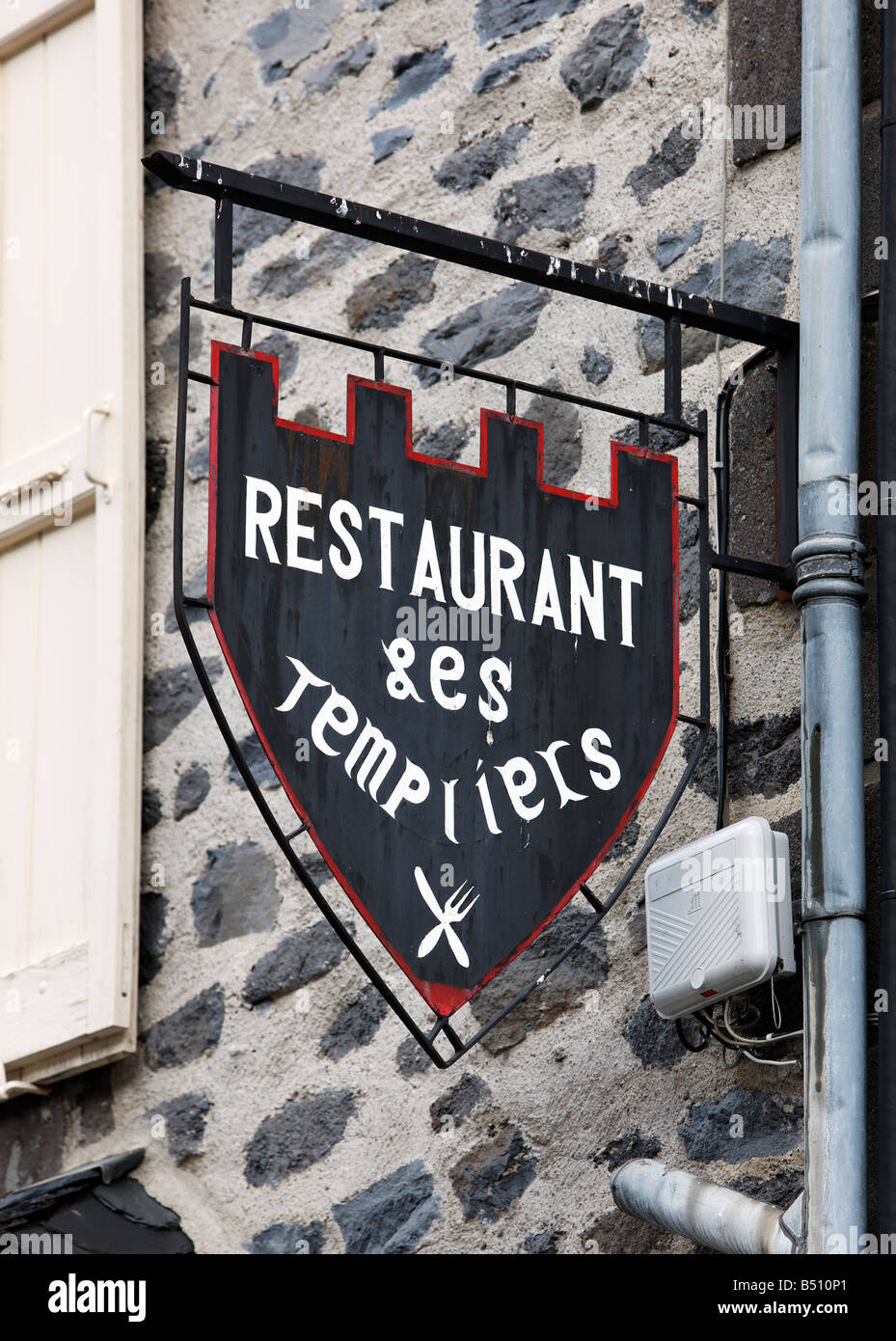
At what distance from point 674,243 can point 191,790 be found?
144 cm

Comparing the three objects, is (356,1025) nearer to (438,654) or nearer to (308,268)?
(438,654)

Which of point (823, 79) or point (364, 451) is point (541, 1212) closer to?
point (364, 451)

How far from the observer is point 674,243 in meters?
3.79

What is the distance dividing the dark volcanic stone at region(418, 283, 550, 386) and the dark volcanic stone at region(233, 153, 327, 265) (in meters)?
0.59

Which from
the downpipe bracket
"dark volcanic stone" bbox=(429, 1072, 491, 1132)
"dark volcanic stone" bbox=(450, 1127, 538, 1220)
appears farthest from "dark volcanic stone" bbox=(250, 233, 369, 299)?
"dark volcanic stone" bbox=(450, 1127, 538, 1220)

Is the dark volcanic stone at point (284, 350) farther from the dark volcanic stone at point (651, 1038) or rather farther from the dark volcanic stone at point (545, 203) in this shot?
the dark volcanic stone at point (651, 1038)

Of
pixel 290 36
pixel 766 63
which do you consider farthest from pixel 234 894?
pixel 290 36

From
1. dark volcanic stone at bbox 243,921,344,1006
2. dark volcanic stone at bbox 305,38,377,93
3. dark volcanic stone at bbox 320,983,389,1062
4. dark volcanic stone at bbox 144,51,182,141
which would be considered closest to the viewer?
dark volcanic stone at bbox 320,983,389,1062

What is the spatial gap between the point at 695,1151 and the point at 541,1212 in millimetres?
314

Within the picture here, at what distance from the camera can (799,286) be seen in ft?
10.9

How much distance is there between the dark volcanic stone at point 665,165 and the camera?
Answer: 3.81m

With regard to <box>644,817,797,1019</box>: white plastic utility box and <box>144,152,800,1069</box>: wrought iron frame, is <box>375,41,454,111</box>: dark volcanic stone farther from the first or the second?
<box>644,817,797,1019</box>: white plastic utility box

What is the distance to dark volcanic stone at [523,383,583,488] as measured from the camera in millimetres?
3848
